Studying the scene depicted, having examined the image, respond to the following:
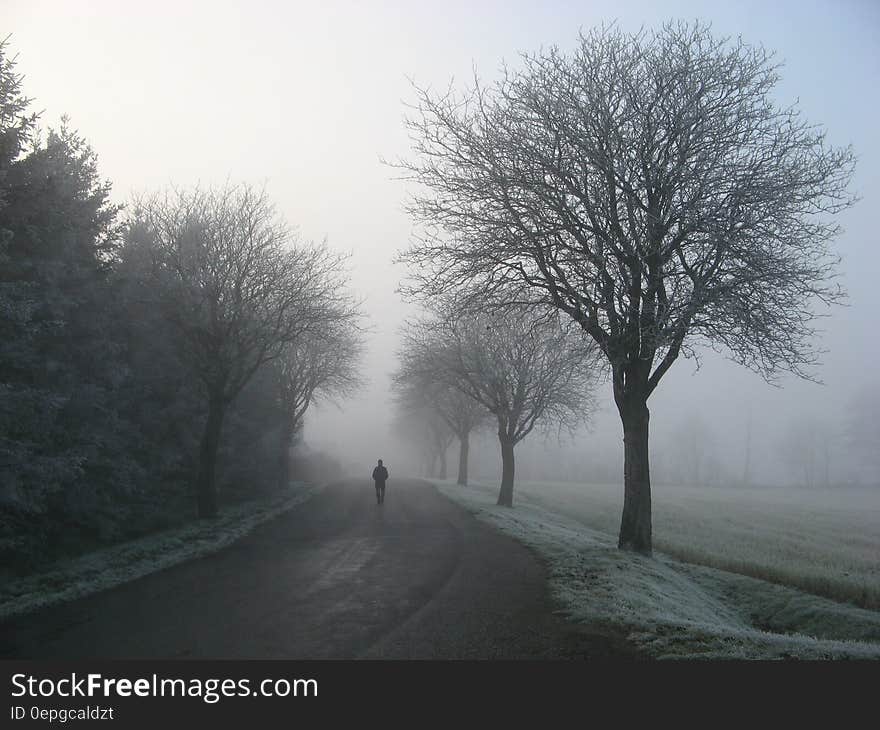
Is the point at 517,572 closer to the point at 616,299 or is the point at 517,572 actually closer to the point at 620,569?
the point at 620,569

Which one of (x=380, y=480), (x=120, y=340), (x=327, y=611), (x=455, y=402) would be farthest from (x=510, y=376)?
(x=327, y=611)

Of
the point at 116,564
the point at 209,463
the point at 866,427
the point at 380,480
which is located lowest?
the point at 116,564

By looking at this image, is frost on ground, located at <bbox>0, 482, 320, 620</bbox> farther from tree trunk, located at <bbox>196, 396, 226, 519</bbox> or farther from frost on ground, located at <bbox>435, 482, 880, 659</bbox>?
frost on ground, located at <bbox>435, 482, 880, 659</bbox>

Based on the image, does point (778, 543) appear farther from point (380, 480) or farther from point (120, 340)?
point (120, 340)

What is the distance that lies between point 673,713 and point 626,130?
1146cm

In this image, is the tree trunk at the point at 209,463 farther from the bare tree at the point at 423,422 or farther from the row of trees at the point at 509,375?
the bare tree at the point at 423,422

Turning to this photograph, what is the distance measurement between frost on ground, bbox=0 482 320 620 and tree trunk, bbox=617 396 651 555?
10306 mm

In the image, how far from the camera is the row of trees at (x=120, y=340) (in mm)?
12461

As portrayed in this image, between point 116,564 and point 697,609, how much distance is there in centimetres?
1160

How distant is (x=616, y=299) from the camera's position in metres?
13.5

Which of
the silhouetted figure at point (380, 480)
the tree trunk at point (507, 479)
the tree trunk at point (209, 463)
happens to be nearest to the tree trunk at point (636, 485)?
the silhouetted figure at point (380, 480)

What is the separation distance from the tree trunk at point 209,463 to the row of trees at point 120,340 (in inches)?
1.9

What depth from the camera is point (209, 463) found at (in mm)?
20094

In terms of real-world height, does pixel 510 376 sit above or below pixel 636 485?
above
